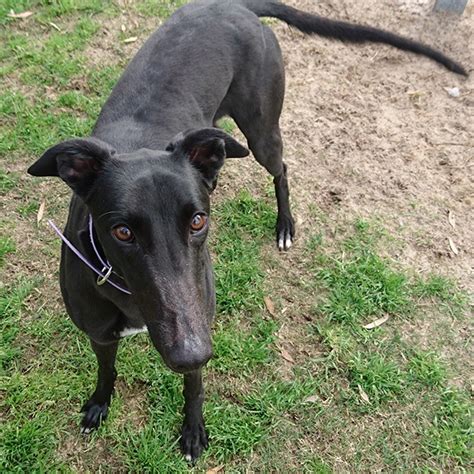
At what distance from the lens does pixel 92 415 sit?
3412mm

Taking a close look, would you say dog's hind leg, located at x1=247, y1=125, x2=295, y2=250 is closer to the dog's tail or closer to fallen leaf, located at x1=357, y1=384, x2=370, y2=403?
the dog's tail

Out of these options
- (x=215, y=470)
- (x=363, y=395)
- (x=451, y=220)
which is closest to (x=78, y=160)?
(x=215, y=470)

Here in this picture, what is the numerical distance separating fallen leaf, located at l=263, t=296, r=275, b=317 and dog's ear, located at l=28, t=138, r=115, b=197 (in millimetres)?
2038

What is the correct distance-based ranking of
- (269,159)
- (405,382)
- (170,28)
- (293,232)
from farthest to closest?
(293,232) < (269,159) < (405,382) < (170,28)

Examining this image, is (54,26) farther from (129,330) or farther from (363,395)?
(363,395)

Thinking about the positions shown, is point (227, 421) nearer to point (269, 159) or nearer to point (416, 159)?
point (269, 159)

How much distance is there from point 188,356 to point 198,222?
52 centimetres

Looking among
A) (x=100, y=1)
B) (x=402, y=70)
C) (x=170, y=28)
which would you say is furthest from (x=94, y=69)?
(x=402, y=70)

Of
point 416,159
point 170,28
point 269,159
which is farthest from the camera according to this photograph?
point 416,159

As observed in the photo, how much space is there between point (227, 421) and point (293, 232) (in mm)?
1613

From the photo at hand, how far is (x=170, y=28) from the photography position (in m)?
3.45

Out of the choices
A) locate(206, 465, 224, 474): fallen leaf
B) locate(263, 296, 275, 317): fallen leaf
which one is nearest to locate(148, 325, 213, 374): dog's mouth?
locate(206, 465, 224, 474): fallen leaf

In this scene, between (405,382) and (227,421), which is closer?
(227,421)

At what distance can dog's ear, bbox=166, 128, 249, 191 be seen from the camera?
236 cm
